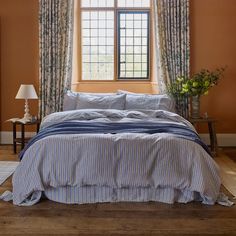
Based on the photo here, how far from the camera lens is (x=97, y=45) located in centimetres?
720

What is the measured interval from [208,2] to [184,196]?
380 cm

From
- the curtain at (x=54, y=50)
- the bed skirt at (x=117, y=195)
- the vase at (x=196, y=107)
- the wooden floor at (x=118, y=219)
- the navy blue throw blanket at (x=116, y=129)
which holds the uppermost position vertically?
the curtain at (x=54, y=50)

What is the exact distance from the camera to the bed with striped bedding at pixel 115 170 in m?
3.78

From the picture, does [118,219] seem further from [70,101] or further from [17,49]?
[17,49]

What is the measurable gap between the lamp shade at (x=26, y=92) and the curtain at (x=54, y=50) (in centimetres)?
44

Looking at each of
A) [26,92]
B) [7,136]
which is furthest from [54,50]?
[7,136]

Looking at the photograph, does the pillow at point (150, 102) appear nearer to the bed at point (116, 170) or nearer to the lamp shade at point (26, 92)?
the lamp shade at point (26, 92)

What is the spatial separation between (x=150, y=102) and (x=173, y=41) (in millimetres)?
1216

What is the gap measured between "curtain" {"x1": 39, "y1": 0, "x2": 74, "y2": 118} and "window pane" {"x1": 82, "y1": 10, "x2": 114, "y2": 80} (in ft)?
2.11

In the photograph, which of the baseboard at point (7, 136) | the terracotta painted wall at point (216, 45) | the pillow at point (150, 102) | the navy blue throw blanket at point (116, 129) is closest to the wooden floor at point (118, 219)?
the navy blue throw blanket at point (116, 129)

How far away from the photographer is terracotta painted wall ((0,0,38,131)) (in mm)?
6566

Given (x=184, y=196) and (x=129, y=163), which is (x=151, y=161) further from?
(x=184, y=196)

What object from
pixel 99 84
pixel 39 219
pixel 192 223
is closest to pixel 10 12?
pixel 99 84

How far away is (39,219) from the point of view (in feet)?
11.4
